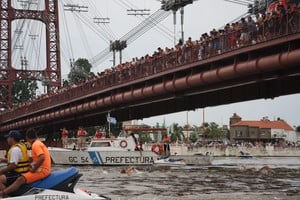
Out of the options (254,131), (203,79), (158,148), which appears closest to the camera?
(203,79)

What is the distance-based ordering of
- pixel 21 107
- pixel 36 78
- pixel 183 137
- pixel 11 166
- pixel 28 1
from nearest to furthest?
pixel 11 166, pixel 21 107, pixel 36 78, pixel 28 1, pixel 183 137

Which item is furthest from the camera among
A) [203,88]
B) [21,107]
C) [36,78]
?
[36,78]

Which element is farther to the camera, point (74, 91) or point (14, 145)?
point (74, 91)

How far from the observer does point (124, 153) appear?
44594 millimetres

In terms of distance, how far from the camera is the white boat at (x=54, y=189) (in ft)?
37.2

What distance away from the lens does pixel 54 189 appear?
37.7ft

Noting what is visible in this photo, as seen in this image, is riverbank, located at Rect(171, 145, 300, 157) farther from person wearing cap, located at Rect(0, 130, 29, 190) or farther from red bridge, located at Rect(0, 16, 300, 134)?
person wearing cap, located at Rect(0, 130, 29, 190)

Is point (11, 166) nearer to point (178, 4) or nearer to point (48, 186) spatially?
point (48, 186)

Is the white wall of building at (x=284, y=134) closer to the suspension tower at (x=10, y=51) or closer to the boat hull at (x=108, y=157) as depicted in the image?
the suspension tower at (x=10, y=51)

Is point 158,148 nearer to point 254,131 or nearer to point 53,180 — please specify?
point 53,180

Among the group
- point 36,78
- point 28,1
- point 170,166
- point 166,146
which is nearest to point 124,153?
point 170,166

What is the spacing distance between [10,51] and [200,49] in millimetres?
68893

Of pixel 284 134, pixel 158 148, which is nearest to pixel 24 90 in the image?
pixel 284 134

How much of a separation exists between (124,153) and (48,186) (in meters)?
33.2
